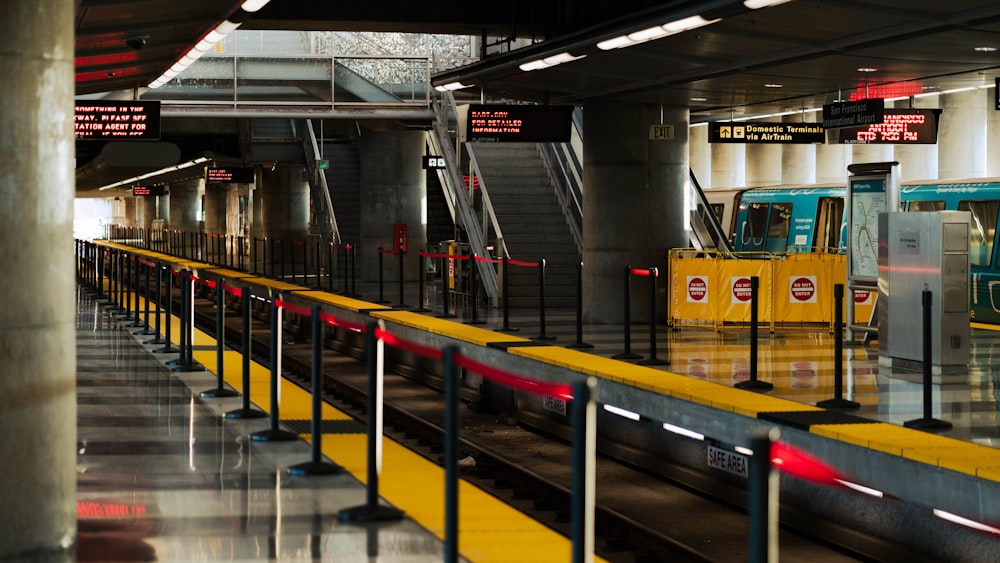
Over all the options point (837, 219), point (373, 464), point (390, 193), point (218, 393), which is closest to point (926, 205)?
point (837, 219)

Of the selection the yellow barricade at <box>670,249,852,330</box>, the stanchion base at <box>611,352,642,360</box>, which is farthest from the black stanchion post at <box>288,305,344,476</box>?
the yellow barricade at <box>670,249,852,330</box>

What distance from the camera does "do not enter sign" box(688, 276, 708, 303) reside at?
18578 millimetres

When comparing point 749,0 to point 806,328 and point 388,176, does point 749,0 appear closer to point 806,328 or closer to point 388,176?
point 806,328

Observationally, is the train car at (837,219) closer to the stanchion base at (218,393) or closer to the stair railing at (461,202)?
the stair railing at (461,202)

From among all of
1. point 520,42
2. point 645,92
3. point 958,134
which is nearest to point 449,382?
point 645,92

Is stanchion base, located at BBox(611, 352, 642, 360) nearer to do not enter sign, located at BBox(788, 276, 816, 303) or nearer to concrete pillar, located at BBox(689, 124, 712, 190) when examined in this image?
do not enter sign, located at BBox(788, 276, 816, 303)

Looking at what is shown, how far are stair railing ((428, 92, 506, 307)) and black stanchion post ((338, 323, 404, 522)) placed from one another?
15.2 meters

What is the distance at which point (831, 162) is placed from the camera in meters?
40.4

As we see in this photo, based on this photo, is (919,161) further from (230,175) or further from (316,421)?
(316,421)

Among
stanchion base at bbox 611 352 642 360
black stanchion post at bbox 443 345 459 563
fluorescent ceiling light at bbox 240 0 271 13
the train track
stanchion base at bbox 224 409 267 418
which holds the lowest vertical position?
the train track

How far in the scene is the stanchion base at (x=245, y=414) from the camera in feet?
36.4

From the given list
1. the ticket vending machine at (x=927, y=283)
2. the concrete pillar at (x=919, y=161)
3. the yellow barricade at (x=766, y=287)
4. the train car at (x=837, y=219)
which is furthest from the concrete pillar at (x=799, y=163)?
the ticket vending machine at (x=927, y=283)

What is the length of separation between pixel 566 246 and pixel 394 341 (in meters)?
16.6

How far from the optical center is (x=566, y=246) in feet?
79.9
